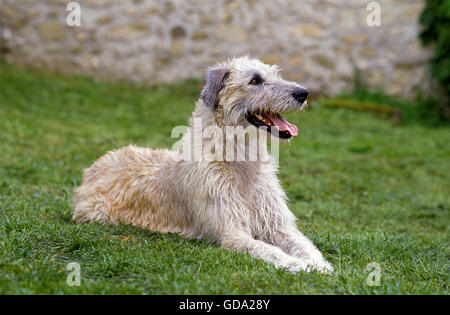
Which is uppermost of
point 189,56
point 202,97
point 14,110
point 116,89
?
point 189,56

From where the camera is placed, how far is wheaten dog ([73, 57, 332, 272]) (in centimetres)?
488

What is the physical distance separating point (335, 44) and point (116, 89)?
5.42 metres

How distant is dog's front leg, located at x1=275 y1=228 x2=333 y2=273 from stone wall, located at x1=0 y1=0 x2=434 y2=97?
29.4ft

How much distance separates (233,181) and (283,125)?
0.72 m

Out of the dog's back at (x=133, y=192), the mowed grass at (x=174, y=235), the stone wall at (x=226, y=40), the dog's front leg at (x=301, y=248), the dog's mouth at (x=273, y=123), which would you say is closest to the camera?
the mowed grass at (x=174, y=235)

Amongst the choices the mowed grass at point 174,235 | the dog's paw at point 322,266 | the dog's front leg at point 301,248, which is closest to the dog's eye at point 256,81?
the dog's front leg at point 301,248

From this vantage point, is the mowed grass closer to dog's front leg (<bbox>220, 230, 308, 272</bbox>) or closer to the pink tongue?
dog's front leg (<bbox>220, 230, 308, 272</bbox>)

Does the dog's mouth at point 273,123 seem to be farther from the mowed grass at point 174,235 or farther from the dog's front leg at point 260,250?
the mowed grass at point 174,235

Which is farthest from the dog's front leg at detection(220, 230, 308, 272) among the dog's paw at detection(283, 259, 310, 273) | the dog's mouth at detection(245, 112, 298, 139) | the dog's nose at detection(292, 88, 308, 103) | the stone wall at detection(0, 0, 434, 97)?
the stone wall at detection(0, 0, 434, 97)

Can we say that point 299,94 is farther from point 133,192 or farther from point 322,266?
point 133,192

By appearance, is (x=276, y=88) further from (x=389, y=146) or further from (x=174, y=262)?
(x=389, y=146)

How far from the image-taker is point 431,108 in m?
13.2

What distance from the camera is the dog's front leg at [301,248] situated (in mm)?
4359

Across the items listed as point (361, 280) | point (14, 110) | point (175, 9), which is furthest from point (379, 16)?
point (361, 280)
